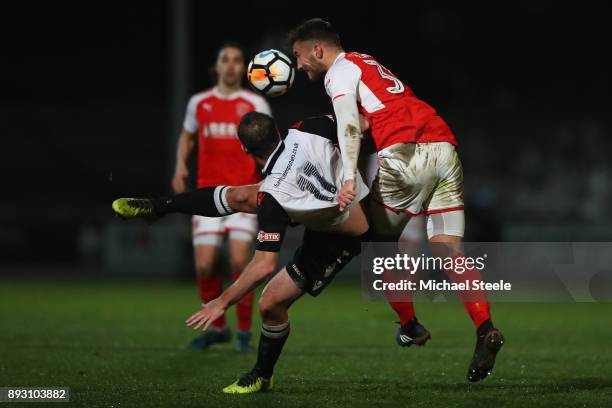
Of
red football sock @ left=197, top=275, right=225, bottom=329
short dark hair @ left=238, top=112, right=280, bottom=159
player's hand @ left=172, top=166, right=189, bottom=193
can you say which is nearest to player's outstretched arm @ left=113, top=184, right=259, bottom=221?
short dark hair @ left=238, top=112, right=280, bottom=159

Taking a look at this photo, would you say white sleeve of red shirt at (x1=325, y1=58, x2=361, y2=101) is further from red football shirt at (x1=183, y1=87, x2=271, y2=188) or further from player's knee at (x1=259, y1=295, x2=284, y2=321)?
red football shirt at (x1=183, y1=87, x2=271, y2=188)

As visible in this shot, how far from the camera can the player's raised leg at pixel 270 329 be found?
669cm

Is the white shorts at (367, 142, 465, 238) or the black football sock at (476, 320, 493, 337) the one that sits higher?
the white shorts at (367, 142, 465, 238)

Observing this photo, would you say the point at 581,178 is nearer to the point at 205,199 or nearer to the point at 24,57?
the point at 24,57

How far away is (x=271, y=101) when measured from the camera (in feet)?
92.0

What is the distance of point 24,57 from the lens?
3058 centimetres

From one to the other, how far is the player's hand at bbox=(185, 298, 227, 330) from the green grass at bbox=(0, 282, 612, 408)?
490mm

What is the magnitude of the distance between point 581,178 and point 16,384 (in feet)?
63.5

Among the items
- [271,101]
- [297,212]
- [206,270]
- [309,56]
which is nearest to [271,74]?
[309,56]

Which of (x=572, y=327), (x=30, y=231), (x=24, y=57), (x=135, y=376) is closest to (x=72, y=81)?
(x=24, y=57)

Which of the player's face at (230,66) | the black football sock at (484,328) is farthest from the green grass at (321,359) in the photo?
the player's face at (230,66)

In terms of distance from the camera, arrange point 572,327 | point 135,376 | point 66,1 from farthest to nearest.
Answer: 1. point 66,1
2. point 572,327
3. point 135,376

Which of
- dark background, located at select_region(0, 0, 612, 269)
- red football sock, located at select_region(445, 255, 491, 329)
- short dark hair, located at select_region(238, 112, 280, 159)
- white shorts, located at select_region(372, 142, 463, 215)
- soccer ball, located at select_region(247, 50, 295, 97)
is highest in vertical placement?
soccer ball, located at select_region(247, 50, 295, 97)

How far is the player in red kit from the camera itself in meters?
6.76
